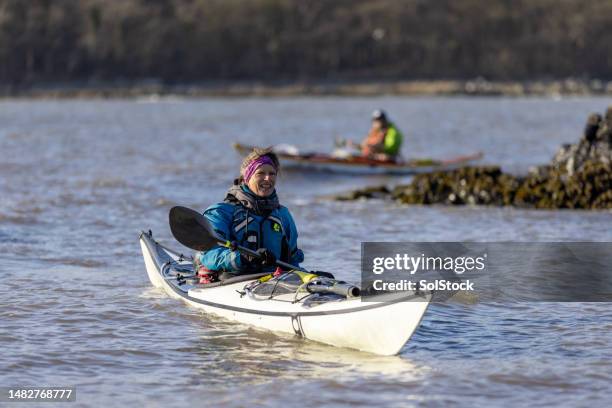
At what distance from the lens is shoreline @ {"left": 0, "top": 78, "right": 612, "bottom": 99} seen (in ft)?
407

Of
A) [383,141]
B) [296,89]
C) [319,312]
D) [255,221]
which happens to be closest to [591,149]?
[383,141]

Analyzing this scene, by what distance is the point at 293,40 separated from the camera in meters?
163

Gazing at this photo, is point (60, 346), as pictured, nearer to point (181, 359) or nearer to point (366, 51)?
point (181, 359)

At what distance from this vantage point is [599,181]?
59.5ft

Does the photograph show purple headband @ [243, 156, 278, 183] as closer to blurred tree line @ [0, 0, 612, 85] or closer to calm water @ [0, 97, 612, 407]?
calm water @ [0, 97, 612, 407]

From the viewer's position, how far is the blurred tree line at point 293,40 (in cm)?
15112

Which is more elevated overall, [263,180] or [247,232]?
[263,180]

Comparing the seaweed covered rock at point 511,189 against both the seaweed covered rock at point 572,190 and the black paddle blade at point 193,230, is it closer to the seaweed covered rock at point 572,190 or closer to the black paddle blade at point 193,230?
the seaweed covered rock at point 572,190

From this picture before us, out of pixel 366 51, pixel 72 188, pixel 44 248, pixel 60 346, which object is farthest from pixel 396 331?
pixel 366 51

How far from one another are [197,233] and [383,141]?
51.1 ft

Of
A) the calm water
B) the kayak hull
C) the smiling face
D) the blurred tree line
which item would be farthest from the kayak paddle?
the blurred tree line

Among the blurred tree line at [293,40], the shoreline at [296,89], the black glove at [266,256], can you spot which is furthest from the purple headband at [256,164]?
the blurred tree line at [293,40]

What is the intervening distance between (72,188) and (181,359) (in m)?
13.8

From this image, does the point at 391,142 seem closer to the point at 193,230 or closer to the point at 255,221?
the point at 255,221
